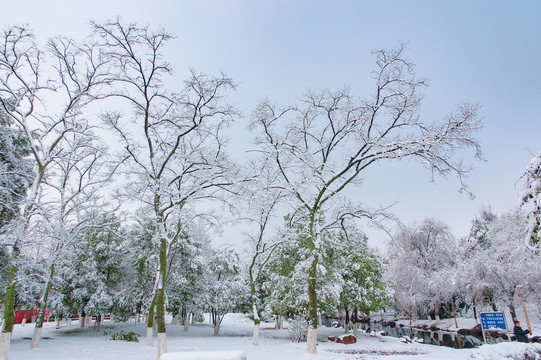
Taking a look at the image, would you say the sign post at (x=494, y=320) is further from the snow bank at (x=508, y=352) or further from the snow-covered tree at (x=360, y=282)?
the snow-covered tree at (x=360, y=282)

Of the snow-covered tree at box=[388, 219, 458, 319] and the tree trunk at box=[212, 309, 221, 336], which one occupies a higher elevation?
the snow-covered tree at box=[388, 219, 458, 319]

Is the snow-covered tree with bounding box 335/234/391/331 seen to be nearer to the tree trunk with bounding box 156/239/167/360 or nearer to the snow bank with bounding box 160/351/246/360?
the tree trunk with bounding box 156/239/167/360

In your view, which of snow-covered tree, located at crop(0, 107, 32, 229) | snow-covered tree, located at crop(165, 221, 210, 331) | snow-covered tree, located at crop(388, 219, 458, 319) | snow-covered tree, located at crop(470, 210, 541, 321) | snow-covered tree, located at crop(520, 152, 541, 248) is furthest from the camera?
snow-covered tree, located at crop(388, 219, 458, 319)

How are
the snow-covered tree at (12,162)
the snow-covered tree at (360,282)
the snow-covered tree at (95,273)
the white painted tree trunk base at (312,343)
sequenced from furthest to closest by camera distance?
the snow-covered tree at (360,282), the snow-covered tree at (95,273), the snow-covered tree at (12,162), the white painted tree trunk base at (312,343)

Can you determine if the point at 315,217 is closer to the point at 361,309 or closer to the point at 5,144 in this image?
the point at 361,309

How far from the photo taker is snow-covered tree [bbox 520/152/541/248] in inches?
211

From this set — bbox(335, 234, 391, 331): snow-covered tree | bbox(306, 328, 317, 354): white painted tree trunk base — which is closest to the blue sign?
bbox(306, 328, 317, 354): white painted tree trunk base

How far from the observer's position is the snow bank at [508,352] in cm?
729

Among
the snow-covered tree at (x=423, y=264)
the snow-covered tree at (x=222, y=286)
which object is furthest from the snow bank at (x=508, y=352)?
the snow-covered tree at (x=423, y=264)

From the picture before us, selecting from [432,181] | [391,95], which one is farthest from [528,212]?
[391,95]

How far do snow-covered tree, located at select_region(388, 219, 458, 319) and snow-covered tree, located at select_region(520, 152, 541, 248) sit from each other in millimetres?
26059

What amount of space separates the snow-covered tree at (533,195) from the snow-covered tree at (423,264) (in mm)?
26059

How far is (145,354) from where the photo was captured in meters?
14.4

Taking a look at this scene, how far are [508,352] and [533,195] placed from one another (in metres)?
4.76
